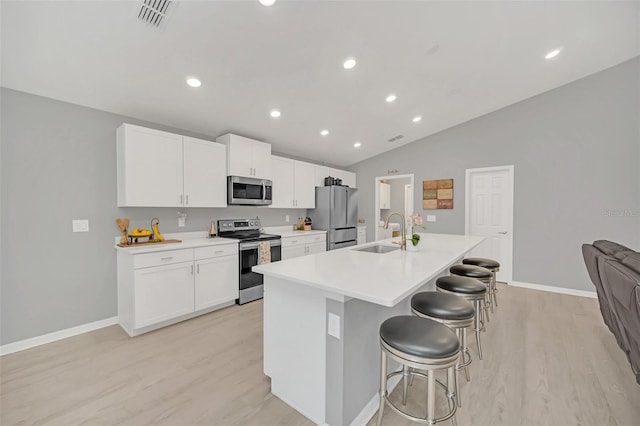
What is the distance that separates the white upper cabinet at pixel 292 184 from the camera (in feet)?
14.7

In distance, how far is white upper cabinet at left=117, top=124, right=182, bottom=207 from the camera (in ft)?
9.15

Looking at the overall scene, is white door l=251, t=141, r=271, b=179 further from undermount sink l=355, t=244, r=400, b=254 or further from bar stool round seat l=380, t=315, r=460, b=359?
bar stool round seat l=380, t=315, r=460, b=359

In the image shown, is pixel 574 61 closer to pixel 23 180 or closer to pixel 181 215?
pixel 181 215

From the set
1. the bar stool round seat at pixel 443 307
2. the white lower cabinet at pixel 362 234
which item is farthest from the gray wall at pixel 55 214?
the white lower cabinet at pixel 362 234

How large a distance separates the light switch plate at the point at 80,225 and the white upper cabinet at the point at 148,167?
0.37 meters

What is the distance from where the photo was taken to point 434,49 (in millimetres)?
2686

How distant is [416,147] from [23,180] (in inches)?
227

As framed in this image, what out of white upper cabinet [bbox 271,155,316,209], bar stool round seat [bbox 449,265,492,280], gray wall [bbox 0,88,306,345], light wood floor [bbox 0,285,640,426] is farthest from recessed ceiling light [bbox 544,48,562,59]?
gray wall [bbox 0,88,306,345]

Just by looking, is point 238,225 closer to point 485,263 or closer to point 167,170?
point 167,170

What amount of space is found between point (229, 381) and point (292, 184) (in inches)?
131

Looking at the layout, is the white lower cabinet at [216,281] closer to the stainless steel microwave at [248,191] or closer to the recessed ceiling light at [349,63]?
the stainless steel microwave at [248,191]

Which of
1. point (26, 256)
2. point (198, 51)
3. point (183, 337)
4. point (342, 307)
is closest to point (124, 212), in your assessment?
point (26, 256)

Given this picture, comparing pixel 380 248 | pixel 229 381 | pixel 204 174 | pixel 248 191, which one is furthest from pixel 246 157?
pixel 229 381

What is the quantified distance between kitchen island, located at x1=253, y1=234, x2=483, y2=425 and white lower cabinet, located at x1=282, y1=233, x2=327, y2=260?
2.35 metres
